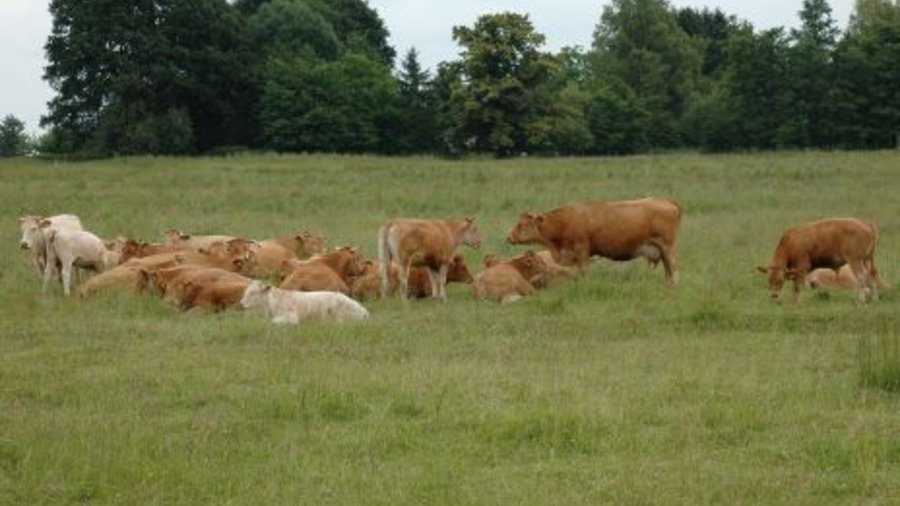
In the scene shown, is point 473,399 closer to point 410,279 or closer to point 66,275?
point 410,279

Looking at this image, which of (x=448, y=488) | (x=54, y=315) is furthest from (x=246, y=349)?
(x=448, y=488)

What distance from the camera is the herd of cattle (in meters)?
17.1

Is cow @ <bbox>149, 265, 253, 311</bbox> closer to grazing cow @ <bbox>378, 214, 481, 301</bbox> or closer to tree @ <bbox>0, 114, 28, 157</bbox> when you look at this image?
grazing cow @ <bbox>378, 214, 481, 301</bbox>

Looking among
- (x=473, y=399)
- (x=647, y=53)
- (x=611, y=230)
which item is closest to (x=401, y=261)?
(x=611, y=230)

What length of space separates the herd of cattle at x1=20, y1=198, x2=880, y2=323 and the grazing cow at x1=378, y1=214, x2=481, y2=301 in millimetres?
14

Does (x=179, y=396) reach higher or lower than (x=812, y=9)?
lower

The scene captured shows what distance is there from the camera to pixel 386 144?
2950 inches

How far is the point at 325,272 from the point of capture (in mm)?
17812

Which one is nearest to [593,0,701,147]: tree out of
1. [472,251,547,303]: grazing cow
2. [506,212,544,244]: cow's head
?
[506,212,544,244]: cow's head

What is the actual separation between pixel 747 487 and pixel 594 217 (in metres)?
12.6

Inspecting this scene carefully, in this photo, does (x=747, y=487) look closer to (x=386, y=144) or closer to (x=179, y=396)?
(x=179, y=396)

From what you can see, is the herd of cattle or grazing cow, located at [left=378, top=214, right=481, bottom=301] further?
grazing cow, located at [left=378, top=214, right=481, bottom=301]

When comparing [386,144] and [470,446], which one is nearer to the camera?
[470,446]

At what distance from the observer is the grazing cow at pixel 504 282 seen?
59.1ft
